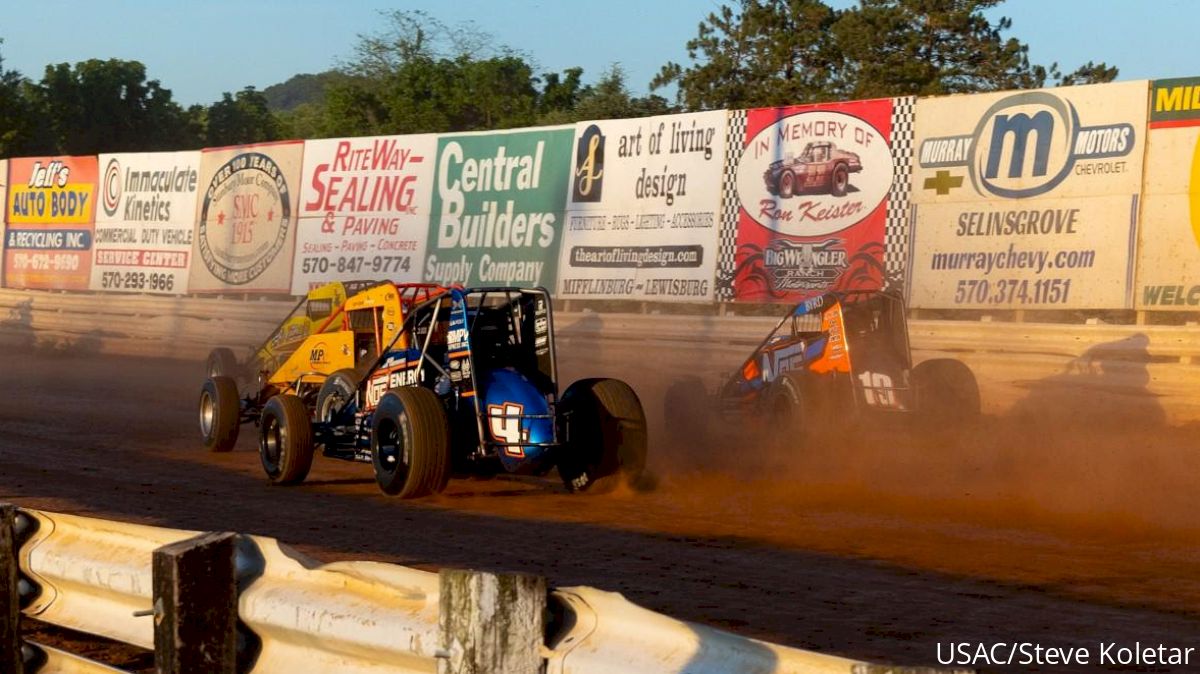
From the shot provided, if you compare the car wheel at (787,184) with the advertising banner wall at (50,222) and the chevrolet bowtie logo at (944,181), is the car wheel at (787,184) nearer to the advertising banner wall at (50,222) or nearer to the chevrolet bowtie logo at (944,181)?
the chevrolet bowtie logo at (944,181)

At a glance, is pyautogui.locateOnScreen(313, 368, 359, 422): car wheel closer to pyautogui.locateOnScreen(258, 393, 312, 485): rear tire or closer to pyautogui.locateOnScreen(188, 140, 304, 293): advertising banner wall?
pyautogui.locateOnScreen(258, 393, 312, 485): rear tire

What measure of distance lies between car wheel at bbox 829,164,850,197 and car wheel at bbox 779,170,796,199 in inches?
20.8

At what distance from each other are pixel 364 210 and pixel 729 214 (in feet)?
24.1

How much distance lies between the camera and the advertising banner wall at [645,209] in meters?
18.4

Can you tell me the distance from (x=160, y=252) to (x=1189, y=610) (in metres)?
23.2

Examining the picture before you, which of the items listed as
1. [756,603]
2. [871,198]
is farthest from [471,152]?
[756,603]

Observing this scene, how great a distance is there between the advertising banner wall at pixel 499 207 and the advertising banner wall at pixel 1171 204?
817 cm

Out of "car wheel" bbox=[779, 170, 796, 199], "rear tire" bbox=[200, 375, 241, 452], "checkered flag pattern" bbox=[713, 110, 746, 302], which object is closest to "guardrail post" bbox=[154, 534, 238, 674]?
"rear tire" bbox=[200, 375, 241, 452]

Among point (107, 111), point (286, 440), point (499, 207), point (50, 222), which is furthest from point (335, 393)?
point (107, 111)

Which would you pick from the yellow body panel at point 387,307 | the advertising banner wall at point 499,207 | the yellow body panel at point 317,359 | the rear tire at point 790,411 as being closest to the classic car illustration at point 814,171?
the advertising banner wall at point 499,207

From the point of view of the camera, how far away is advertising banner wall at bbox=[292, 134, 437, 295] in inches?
880

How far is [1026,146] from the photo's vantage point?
1566 cm

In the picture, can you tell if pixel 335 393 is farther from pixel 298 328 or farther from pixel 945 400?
pixel 945 400

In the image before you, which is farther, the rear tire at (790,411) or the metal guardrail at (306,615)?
the rear tire at (790,411)
